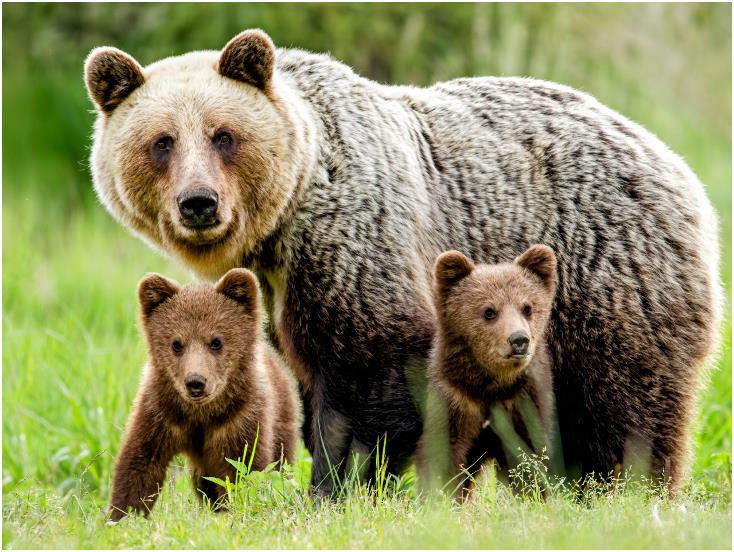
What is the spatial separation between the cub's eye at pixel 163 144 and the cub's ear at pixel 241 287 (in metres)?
0.75

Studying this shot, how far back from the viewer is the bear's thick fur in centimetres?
665

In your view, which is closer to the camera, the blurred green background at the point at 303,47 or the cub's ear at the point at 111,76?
the cub's ear at the point at 111,76

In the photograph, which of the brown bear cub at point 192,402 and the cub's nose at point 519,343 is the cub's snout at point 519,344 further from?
the brown bear cub at point 192,402

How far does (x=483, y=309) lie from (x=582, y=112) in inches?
71.8

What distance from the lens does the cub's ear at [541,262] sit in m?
6.56

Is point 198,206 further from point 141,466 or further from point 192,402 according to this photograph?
point 141,466

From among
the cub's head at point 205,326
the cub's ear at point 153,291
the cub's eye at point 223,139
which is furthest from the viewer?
the cub's eye at point 223,139

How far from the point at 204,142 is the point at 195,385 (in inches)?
52.1

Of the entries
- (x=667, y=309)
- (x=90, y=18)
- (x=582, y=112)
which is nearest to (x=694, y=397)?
(x=667, y=309)

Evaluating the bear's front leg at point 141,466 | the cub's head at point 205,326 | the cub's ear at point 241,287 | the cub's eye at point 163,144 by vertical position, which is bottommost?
the bear's front leg at point 141,466

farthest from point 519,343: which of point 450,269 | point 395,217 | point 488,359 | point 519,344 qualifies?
point 395,217

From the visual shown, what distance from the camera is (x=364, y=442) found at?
6.76 metres

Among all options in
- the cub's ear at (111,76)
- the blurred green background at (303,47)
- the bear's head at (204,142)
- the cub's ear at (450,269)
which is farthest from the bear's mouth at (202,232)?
the blurred green background at (303,47)

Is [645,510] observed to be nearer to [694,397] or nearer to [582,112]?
[694,397]
